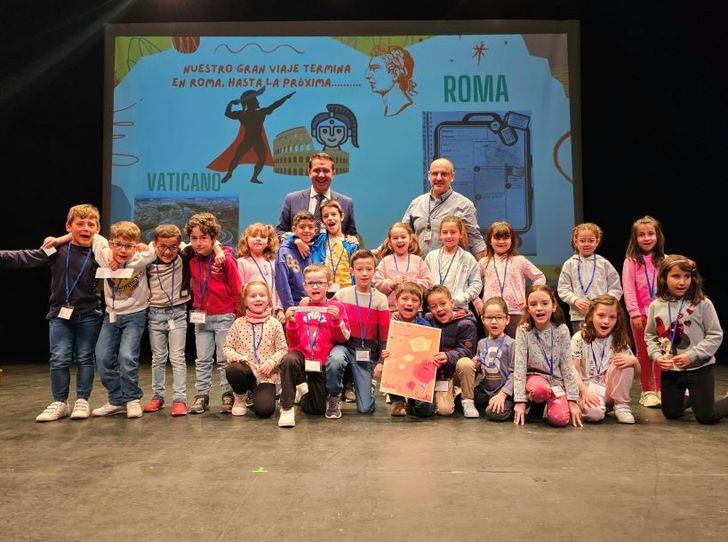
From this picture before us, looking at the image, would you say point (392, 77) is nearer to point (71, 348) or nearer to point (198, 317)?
point (198, 317)

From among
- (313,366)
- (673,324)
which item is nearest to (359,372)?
(313,366)

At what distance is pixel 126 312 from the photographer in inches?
149

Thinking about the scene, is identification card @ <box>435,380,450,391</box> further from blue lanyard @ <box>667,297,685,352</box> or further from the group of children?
blue lanyard @ <box>667,297,685,352</box>

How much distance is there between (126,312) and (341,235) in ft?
4.87

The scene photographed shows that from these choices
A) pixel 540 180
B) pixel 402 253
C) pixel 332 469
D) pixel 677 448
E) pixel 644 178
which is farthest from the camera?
Result: pixel 644 178

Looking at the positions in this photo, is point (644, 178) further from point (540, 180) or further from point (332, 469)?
point (332, 469)

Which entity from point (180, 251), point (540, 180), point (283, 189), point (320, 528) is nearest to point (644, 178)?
point (540, 180)

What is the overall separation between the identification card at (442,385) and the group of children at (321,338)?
0.01 metres

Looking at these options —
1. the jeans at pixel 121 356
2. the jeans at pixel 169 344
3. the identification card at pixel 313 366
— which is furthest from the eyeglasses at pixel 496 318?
the jeans at pixel 121 356

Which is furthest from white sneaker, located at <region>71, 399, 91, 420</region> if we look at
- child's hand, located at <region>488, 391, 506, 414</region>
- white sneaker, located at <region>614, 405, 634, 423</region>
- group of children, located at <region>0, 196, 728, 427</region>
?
white sneaker, located at <region>614, 405, 634, 423</region>

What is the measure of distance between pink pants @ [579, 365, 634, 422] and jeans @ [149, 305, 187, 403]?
235 centimetres

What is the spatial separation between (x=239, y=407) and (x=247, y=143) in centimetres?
316

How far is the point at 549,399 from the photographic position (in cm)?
354

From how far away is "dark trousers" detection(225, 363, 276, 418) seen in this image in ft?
12.1
